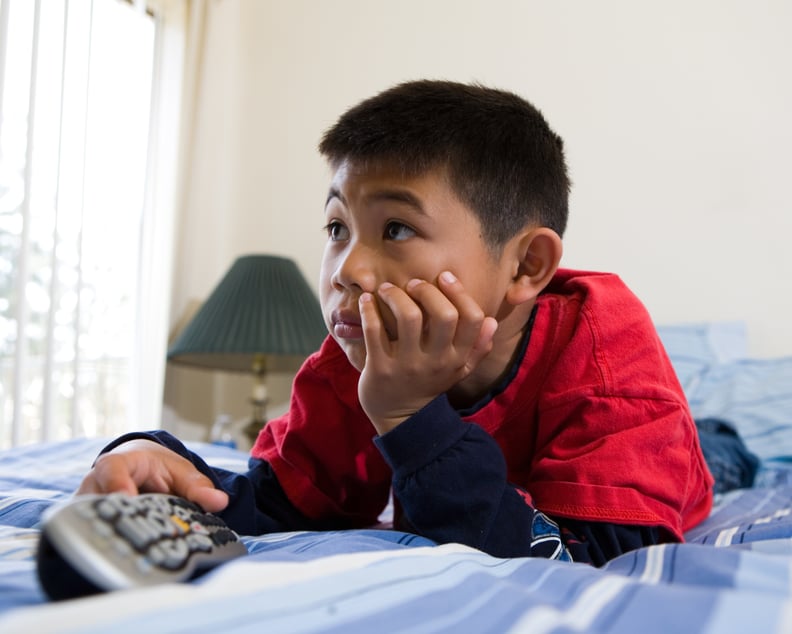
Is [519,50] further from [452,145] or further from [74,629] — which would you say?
[74,629]

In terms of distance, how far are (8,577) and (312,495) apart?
448mm

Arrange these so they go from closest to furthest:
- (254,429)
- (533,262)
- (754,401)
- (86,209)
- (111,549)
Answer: (111,549) < (533,262) < (754,401) < (86,209) < (254,429)

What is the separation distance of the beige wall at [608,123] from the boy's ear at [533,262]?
47.0 inches

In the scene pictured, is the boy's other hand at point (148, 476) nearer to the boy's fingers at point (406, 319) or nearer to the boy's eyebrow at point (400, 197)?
the boy's fingers at point (406, 319)

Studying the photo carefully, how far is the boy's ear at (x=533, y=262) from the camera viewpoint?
0.87 m

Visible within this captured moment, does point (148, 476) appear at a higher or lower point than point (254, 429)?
higher

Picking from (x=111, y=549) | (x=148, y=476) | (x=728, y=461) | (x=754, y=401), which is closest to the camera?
(x=111, y=549)

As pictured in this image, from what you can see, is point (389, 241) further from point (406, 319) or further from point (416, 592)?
point (416, 592)

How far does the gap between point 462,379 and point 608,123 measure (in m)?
1.46

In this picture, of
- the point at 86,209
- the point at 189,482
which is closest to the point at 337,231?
the point at 189,482

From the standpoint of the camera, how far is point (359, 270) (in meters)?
0.76

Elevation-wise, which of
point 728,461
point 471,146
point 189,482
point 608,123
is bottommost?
point 728,461

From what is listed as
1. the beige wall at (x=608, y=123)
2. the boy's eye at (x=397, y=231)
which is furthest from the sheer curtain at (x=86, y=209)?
the boy's eye at (x=397, y=231)

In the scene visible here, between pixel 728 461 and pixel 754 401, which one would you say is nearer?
pixel 728 461
